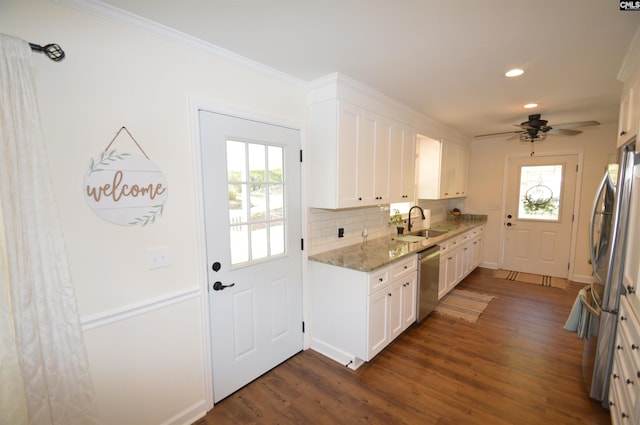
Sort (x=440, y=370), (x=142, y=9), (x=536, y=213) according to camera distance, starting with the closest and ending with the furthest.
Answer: (x=142, y=9), (x=440, y=370), (x=536, y=213)

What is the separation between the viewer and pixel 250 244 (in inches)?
85.5

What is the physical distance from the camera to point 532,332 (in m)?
3.00

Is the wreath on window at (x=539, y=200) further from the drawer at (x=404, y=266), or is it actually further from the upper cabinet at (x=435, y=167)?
the drawer at (x=404, y=266)

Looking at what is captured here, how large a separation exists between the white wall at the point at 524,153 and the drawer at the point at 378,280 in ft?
12.5

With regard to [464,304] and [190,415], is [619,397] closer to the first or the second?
[464,304]

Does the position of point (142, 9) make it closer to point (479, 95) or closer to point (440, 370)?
point (479, 95)

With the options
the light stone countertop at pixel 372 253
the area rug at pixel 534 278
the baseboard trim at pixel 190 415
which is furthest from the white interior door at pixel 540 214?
the baseboard trim at pixel 190 415

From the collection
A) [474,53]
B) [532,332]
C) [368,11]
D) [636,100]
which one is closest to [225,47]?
[368,11]

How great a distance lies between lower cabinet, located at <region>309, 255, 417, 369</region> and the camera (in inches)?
92.3

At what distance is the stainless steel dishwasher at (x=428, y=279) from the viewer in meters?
3.00

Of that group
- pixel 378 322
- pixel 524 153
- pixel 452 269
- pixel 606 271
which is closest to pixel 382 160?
pixel 378 322

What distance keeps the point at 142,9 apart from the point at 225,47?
503mm

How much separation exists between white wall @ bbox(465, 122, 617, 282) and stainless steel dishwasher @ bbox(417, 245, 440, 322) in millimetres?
2664

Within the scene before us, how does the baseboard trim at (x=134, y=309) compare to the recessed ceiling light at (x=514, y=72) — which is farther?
the recessed ceiling light at (x=514, y=72)
